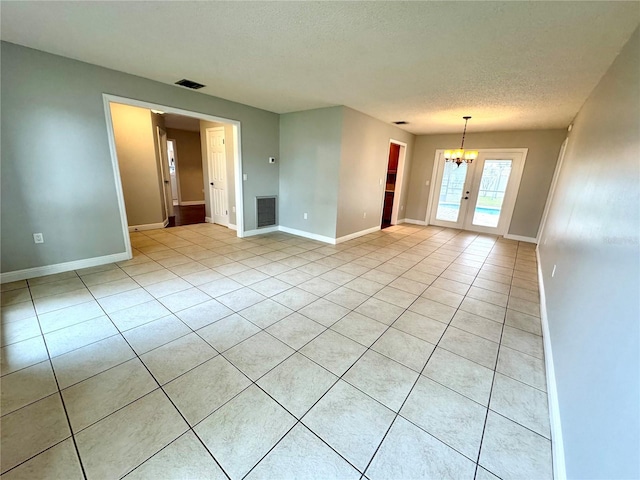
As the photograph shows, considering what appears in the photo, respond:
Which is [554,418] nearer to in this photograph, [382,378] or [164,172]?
[382,378]

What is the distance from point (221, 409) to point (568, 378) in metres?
2.03

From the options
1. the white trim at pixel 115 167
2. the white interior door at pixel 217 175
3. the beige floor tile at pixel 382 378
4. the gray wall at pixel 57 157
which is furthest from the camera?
the white interior door at pixel 217 175

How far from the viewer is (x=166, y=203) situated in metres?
6.28

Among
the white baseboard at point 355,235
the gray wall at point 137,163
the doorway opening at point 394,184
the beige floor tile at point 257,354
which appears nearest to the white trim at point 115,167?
the gray wall at point 137,163

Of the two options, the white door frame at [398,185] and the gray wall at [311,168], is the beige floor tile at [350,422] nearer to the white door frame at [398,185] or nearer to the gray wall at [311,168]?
the gray wall at [311,168]

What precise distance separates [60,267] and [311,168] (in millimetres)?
4078

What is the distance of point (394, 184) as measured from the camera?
7188mm

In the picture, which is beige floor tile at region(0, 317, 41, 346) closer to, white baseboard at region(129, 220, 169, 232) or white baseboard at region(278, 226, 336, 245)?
white baseboard at region(129, 220, 169, 232)

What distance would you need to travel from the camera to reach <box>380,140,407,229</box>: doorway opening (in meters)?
6.81

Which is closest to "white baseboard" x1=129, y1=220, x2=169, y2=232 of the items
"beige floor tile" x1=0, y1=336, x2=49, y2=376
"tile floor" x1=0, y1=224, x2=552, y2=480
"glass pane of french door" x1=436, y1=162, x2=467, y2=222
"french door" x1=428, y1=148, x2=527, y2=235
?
"tile floor" x1=0, y1=224, x2=552, y2=480

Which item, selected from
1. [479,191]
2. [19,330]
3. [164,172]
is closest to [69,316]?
[19,330]

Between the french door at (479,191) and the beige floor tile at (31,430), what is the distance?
24.8 feet

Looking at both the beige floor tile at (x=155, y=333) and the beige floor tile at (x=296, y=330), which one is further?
the beige floor tile at (x=296, y=330)

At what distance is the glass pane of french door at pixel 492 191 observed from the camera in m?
6.03
